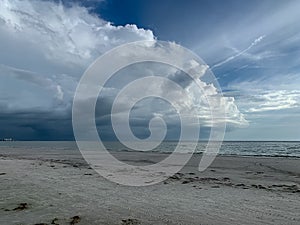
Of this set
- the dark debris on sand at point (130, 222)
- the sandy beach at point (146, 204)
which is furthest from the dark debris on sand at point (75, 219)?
the dark debris on sand at point (130, 222)

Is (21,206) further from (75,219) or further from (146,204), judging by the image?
(146,204)

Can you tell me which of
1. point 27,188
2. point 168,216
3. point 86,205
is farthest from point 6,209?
point 168,216

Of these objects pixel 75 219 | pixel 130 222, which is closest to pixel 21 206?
pixel 75 219

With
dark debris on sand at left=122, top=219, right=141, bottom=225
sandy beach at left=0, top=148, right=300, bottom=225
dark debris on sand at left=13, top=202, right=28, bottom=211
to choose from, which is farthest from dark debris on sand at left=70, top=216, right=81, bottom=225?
dark debris on sand at left=13, top=202, right=28, bottom=211

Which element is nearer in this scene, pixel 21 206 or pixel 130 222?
pixel 130 222

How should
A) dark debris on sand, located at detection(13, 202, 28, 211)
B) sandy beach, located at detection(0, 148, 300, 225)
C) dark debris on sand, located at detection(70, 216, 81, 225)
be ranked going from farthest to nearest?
dark debris on sand, located at detection(13, 202, 28, 211) < sandy beach, located at detection(0, 148, 300, 225) < dark debris on sand, located at detection(70, 216, 81, 225)

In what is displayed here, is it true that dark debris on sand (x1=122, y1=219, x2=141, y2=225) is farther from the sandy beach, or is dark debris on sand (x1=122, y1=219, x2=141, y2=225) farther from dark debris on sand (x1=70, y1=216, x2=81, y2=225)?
dark debris on sand (x1=70, y1=216, x2=81, y2=225)

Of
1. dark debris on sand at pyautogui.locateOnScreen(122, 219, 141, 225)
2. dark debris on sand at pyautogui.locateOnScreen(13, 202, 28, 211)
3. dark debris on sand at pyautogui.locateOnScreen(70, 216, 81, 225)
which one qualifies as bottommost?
dark debris on sand at pyautogui.locateOnScreen(122, 219, 141, 225)

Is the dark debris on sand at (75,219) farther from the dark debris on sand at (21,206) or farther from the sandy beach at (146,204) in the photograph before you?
the dark debris on sand at (21,206)

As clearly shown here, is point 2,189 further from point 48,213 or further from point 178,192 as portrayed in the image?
point 178,192

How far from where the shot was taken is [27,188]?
14367mm

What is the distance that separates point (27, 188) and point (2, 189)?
1128 mm

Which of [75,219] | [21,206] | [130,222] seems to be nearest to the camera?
[130,222]

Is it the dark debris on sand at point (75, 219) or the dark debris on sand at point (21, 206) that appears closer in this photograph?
the dark debris on sand at point (75, 219)
